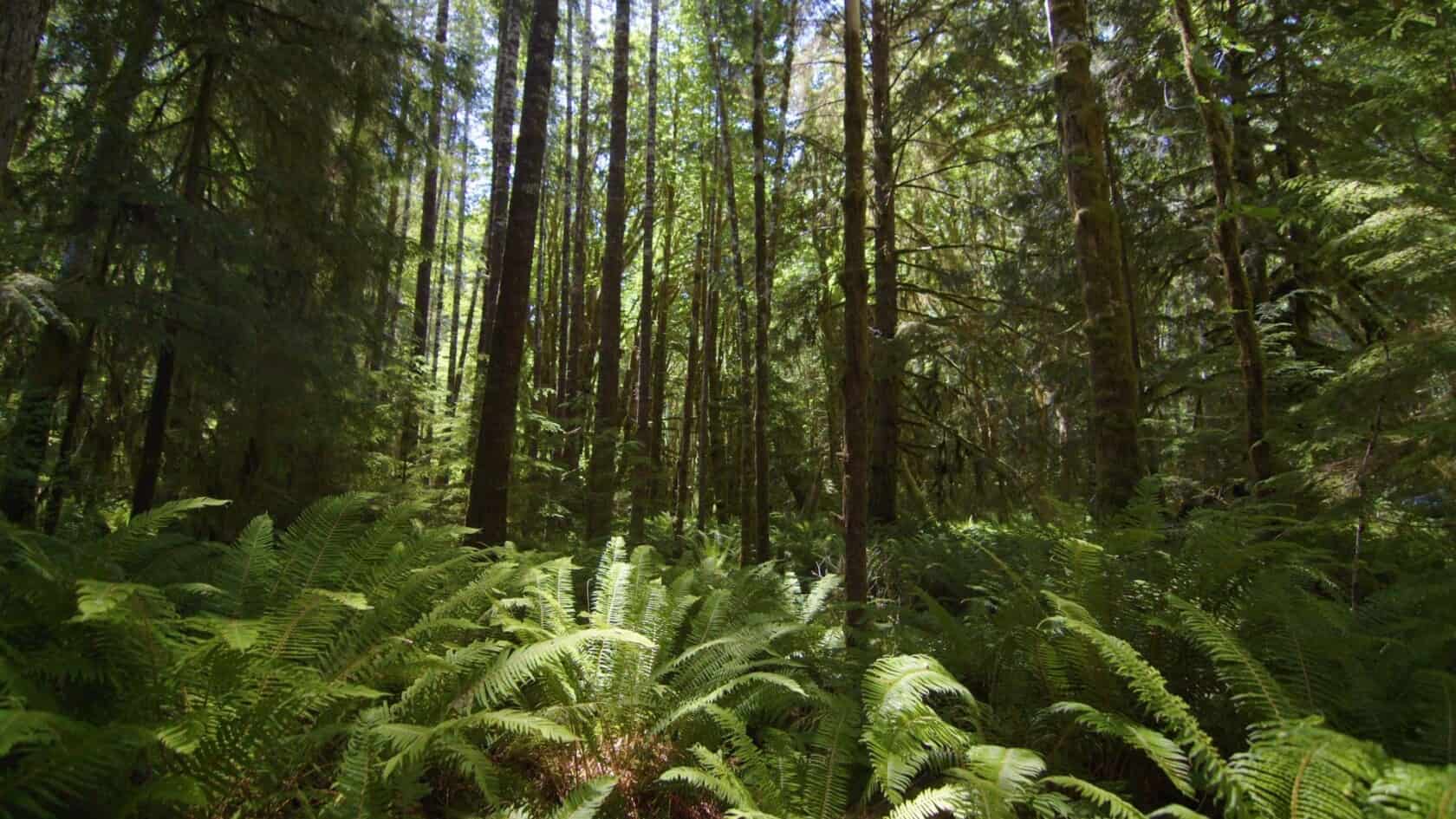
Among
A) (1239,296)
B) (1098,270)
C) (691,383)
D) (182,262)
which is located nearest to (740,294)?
(1098,270)

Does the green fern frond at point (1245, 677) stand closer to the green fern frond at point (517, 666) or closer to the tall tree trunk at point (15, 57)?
the green fern frond at point (517, 666)

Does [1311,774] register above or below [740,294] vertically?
below

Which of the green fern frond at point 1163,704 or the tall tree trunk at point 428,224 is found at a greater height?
the tall tree trunk at point 428,224

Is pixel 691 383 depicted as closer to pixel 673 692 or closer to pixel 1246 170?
pixel 1246 170

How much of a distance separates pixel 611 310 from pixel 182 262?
16.8 feet

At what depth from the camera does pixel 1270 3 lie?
8133mm

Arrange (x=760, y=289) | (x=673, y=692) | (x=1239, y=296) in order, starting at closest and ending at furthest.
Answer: (x=673, y=692) < (x=1239, y=296) < (x=760, y=289)

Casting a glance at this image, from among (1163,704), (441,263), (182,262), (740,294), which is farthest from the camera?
(441,263)

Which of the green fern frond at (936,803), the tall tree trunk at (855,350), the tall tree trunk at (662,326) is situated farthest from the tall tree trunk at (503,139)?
the green fern frond at (936,803)

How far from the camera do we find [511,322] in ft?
19.6

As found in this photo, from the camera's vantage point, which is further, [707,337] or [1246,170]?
[707,337]

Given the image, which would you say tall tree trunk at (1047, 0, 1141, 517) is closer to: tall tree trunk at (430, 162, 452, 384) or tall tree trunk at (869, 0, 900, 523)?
tall tree trunk at (869, 0, 900, 523)

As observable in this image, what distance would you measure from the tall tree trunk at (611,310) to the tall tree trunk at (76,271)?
16.5 feet

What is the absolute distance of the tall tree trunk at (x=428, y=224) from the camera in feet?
24.0
